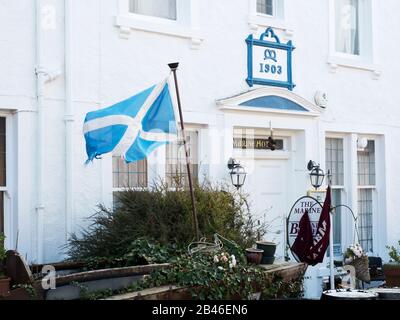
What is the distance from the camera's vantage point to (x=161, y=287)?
6.55 m

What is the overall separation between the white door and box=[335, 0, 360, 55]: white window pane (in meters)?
2.48

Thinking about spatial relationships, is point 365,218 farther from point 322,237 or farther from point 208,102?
point 208,102

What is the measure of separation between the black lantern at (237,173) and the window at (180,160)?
1.63 ft

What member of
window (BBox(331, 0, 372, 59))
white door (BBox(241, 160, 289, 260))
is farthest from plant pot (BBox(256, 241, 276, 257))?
window (BBox(331, 0, 372, 59))

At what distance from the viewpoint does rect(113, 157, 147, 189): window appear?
8.73 meters

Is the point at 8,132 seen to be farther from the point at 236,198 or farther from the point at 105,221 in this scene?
the point at 236,198

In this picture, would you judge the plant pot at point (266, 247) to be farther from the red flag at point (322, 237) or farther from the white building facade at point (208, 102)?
the white building facade at point (208, 102)

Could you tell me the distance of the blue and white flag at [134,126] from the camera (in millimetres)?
7172

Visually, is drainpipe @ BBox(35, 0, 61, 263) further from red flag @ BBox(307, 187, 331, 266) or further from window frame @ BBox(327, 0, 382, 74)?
window frame @ BBox(327, 0, 382, 74)

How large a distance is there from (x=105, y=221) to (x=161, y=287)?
1.65 meters

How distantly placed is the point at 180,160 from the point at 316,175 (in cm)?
236

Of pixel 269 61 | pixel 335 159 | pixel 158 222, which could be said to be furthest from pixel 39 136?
pixel 335 159

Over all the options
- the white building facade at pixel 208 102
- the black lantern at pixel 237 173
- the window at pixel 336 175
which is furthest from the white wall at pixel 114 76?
the window at pixel 336 175

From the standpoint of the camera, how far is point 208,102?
955cm
